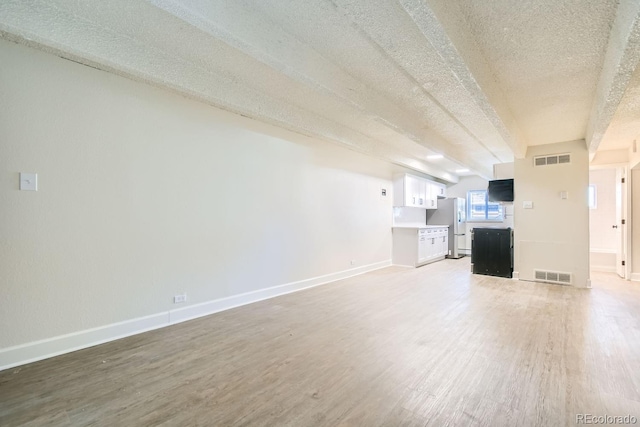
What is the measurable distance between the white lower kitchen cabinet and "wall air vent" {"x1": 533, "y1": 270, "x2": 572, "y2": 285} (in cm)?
212

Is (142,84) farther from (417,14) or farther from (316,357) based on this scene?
(316,357)

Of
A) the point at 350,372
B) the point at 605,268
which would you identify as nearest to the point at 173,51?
the point at 350,372

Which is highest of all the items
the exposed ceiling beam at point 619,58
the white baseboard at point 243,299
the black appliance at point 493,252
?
the exposed ceiling beam at point 619,58

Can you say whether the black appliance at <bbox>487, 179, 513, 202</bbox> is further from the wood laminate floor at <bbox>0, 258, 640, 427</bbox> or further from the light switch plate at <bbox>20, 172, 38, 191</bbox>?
the light switch plate at <bbox>20, 172, 38, 191</bbox>

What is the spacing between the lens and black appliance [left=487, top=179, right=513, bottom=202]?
5605mm

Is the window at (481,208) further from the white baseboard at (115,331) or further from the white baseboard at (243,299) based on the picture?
the white baseboard at (115,331)

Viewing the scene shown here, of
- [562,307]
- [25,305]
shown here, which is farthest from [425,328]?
[25,305]

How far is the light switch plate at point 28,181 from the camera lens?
A: 2.26 metres

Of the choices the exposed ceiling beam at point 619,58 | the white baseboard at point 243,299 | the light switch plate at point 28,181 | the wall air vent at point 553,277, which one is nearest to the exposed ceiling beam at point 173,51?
the light switch plate at point 28,181

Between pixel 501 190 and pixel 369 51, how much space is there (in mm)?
4629

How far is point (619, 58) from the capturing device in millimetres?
2025

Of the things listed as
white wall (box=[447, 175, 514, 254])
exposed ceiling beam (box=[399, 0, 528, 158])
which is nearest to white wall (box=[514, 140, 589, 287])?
exposed ceiling beam (box=[399, 0, 528, 158])

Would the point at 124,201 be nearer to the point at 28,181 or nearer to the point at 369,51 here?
the point at 28,181

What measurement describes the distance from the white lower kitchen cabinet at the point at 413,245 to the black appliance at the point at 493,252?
1.08m
